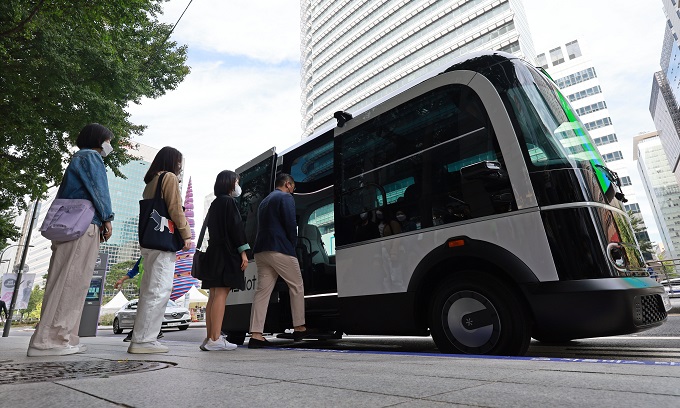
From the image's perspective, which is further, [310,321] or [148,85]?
[148,85]

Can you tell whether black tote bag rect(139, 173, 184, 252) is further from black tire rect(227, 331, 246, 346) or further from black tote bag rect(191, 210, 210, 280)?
black tire rect(227, 331, 246, 346)

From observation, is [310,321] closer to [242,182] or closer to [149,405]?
[242,182]

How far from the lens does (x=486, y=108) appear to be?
11.0 feet

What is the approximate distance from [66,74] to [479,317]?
332 inches

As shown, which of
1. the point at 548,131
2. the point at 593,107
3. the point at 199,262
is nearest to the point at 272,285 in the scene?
the point at 199,262

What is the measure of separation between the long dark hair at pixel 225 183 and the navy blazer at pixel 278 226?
18.1 inches

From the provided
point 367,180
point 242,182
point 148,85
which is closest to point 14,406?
point 367,180

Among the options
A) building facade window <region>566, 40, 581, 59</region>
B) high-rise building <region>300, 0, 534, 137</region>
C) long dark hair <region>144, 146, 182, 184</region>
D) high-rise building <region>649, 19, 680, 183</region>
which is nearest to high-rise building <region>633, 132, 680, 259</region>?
high-rise building <region>649, 19, 680, 183</region>

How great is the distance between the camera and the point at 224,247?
433 centimetres

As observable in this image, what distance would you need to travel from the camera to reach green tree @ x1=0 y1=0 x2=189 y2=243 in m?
6.52

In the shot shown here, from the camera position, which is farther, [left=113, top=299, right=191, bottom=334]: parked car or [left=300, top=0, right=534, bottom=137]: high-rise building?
[left=300, top=0, right=534, bottom=137]: high-rise building

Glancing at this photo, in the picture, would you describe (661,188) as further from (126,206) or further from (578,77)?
(126,206)

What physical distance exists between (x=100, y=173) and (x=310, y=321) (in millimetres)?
2767

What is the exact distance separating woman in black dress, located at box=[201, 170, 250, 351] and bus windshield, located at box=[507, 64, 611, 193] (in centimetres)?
295
